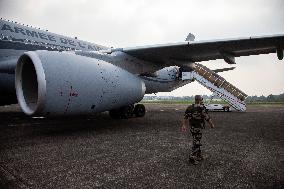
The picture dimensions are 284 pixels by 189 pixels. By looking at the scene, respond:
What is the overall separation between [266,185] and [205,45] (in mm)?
6165

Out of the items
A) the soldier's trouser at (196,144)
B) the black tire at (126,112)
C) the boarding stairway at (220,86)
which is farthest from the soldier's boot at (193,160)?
the boarding stairway at (220,86)

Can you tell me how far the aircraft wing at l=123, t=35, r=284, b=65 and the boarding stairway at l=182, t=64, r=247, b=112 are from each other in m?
8.01

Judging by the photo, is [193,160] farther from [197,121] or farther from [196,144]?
[197,121]

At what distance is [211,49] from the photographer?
9570 millimetres

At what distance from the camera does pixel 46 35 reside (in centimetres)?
1096

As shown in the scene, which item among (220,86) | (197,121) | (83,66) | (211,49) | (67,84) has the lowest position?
(197,121)

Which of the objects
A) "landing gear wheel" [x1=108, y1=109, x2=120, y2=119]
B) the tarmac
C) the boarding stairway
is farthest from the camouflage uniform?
the boarding stairway

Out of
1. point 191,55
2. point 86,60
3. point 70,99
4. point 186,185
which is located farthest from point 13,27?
point 186,185

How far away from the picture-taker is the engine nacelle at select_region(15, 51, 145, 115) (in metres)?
6.35

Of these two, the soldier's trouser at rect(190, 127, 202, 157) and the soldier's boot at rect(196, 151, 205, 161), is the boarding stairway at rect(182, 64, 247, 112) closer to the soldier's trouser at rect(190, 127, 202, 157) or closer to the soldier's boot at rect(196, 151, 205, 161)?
the soldier's trouser at rect(190, 127, 202, 157)

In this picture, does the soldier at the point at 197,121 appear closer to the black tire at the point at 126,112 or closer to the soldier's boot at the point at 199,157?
the soldier's boot at the point at 199,157

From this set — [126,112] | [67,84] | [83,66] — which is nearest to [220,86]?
[126,112]

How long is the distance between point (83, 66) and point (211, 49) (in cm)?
482

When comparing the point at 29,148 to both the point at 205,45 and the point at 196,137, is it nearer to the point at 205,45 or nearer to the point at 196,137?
the point at 196,137
